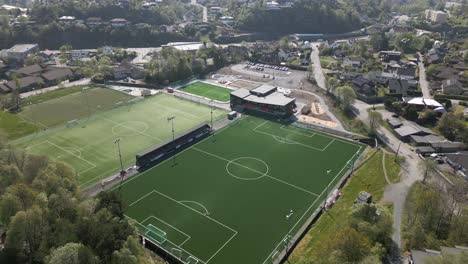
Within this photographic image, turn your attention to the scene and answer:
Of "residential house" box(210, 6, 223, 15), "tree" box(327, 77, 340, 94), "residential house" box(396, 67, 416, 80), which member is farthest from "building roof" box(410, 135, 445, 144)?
"residential house" box(210, 6, 223, 15)

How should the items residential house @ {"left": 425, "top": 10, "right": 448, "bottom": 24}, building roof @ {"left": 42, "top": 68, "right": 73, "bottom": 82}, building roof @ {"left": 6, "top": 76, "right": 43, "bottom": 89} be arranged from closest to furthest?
building roof @ {"left": 6, "top": 76, "right": 43, "bottom": 89} < building roof @ {"left": 42, "top": 68, "right": 73, "bottom": 82} < residential house @ {"left": 425, "top": 10, "right": 448, "bottom": 24}

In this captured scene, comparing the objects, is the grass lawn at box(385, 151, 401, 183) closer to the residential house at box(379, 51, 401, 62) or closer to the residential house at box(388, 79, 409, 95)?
the residential house at box(388, 79, 409, 95)

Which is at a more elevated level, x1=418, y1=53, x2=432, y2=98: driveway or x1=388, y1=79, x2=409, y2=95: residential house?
x1=388, y1=79, x2=409, y2=95: residential house

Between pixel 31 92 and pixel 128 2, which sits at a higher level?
pixel 128 2

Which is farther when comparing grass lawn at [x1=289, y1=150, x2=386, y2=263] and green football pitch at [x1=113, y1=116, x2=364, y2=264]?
green football pitch at [x1=113, y1=116, x2=364, y2=264]

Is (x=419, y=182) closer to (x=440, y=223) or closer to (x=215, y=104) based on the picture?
(x=440, y=223)

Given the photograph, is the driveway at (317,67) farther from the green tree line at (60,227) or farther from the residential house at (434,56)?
the green tree line at (60,227)

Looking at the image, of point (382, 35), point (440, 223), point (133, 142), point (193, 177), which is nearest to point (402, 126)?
point (440, 223)

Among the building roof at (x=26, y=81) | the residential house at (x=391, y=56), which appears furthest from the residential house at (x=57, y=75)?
the residential house at (x=391, y=56)
